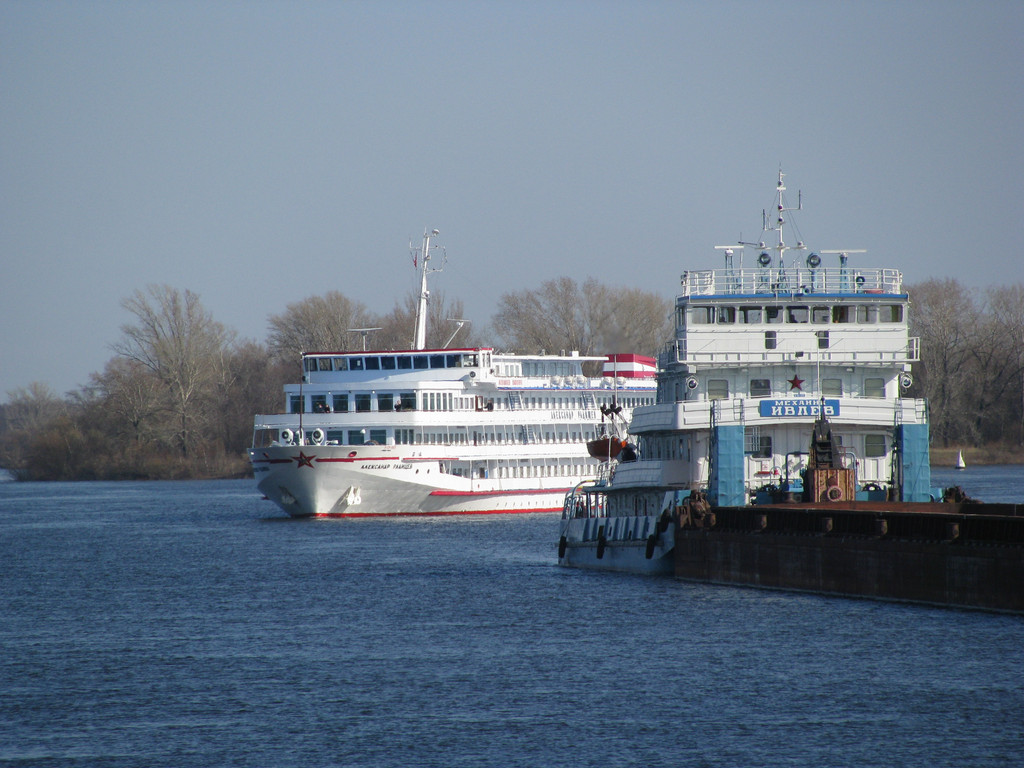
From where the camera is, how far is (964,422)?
11450 cm

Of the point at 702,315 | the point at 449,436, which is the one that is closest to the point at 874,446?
the point at 702,315

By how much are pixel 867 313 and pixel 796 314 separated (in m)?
2.19

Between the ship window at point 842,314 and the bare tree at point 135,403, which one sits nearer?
the ship window at point 842,314

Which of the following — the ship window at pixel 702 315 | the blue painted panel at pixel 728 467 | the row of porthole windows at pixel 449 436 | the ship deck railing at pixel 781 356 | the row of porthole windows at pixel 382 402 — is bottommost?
the blue painted panel at pixel 728 467

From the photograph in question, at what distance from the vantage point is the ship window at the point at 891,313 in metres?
40.3

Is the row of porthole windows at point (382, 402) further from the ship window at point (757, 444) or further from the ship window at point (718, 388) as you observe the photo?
the ship window at point (757, 444)

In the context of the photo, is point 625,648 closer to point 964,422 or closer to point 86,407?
point 964,422

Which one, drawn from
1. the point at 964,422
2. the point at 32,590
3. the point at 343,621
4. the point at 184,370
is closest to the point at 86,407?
the point at 184,370

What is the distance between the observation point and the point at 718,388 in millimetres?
40281

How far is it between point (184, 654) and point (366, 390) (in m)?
44.7

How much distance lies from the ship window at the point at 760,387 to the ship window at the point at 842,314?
9.60 feet

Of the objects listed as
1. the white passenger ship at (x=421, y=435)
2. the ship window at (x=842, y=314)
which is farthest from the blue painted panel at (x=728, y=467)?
the white passenger ship at (x=421, y=435)

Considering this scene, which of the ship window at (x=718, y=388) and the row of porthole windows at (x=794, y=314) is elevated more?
the row of porthole windows at (x=794, y=314)

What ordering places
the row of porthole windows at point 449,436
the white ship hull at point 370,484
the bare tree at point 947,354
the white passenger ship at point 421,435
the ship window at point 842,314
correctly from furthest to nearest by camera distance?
the bare tree at point 947,354 → the row of porthole windows at point 449,436 → the white passenger ship at point 421,435 → the white ship hull at point 370,484 → the ship window at point 842,314
